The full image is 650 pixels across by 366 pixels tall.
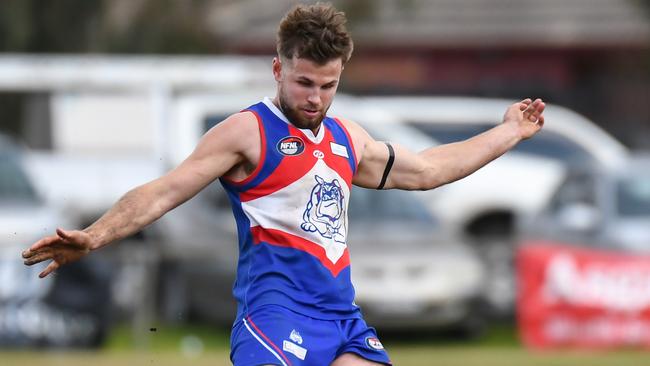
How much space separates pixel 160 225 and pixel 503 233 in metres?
4.18

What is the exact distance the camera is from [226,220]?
1505 cm

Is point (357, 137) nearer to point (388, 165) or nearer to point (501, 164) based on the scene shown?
point (388, 165)

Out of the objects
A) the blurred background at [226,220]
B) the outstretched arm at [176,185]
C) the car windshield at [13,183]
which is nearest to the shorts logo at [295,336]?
the outstretched arm at [176,185]

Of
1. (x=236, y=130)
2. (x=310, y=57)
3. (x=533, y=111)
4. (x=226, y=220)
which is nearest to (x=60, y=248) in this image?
(x=236, y=130)

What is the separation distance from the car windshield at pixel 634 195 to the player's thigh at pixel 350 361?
936 centimetres

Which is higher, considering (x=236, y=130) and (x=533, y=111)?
(x=533, y=111)

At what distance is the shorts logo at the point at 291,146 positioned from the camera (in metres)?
6.00

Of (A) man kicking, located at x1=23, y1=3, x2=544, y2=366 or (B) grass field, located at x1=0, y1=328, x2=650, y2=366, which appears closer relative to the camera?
(A) man kicking, located at x1=23, y1=3, x2=544, y2=366

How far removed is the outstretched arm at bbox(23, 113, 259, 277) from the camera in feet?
19.0

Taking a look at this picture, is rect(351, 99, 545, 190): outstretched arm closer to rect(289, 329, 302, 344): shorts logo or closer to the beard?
the beard

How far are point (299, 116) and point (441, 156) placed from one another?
0.88 meters

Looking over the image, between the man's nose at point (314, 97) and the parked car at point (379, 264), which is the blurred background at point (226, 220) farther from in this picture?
the man's nose at point (314, 97)

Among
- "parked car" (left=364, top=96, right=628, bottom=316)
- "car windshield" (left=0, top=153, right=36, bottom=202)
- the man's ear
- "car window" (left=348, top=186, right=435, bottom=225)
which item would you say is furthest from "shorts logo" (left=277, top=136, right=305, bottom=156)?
"parked car" (left=364, top=96, right=628, bottom=316)

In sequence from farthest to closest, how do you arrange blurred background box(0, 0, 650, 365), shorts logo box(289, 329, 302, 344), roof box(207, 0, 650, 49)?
1. roof box(207, 0, 650, 49)
2. blurred background box(0, 0, 650, 365)
3. shorts logo box(289, 329, 302, 344)
